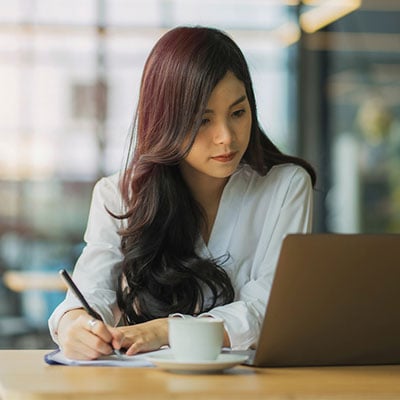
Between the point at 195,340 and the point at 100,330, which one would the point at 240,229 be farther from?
the point at 195,340

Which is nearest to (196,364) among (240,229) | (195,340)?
(195,340)

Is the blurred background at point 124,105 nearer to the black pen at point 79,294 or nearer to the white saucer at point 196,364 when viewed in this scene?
the black pen at point 79,294

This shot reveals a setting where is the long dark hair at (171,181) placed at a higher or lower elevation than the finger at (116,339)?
higher

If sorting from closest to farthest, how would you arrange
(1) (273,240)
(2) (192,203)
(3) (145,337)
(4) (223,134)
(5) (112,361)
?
(5) (112,361)
(3) (145,337)
(4) (223,134)
(1) (273,240)
(2) (192,203)

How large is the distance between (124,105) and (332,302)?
4.62m

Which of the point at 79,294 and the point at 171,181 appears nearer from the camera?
the point at 79,294

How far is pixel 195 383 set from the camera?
148 cm

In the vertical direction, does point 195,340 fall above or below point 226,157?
below

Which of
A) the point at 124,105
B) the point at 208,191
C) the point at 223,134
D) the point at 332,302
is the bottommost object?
the point at 332,302

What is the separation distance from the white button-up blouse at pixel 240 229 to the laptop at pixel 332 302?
47 cm

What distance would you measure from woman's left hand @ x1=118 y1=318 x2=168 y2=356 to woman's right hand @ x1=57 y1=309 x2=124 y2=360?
30mm

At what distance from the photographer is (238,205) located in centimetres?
239

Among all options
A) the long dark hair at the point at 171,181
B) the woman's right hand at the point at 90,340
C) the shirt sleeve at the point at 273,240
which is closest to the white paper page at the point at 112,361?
the woman's right hand at the point at 90,340

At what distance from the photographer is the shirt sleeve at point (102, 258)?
2193 mm
